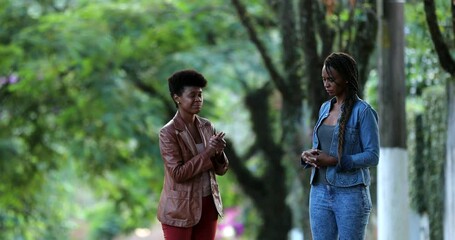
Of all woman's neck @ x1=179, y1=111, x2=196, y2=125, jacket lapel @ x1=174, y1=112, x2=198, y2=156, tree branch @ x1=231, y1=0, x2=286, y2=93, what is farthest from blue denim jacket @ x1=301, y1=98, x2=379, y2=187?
tree branch @ x1=231, y1=0, x2=286, y2=93

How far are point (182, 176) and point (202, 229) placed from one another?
1.37 feet

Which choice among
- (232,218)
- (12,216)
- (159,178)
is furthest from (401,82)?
(232,218)

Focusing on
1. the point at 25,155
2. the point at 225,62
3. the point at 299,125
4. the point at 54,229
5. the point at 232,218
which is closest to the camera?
the point at 299,125

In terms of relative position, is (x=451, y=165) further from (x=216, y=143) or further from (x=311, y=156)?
(x=311, y=156)

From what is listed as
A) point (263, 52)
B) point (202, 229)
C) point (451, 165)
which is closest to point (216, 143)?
point (202, 229)

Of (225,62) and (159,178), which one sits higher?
(225,62)

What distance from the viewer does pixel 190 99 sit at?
23.0ft

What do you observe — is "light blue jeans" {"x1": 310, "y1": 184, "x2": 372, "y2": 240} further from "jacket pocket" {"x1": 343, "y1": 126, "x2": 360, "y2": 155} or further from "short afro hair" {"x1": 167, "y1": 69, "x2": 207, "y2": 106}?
"short afro hair" {"x1": 167, "y1": 69, "x2": 207, "y2": 106}

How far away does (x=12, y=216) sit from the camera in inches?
854

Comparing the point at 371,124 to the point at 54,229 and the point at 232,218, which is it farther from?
the point at 232,218

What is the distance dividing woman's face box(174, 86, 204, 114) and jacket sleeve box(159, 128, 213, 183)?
20 centimetres

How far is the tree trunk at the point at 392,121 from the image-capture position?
35.2 feet

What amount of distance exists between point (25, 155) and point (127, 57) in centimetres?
314

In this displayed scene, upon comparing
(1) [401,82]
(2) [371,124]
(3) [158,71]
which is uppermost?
(3) [158,71]
